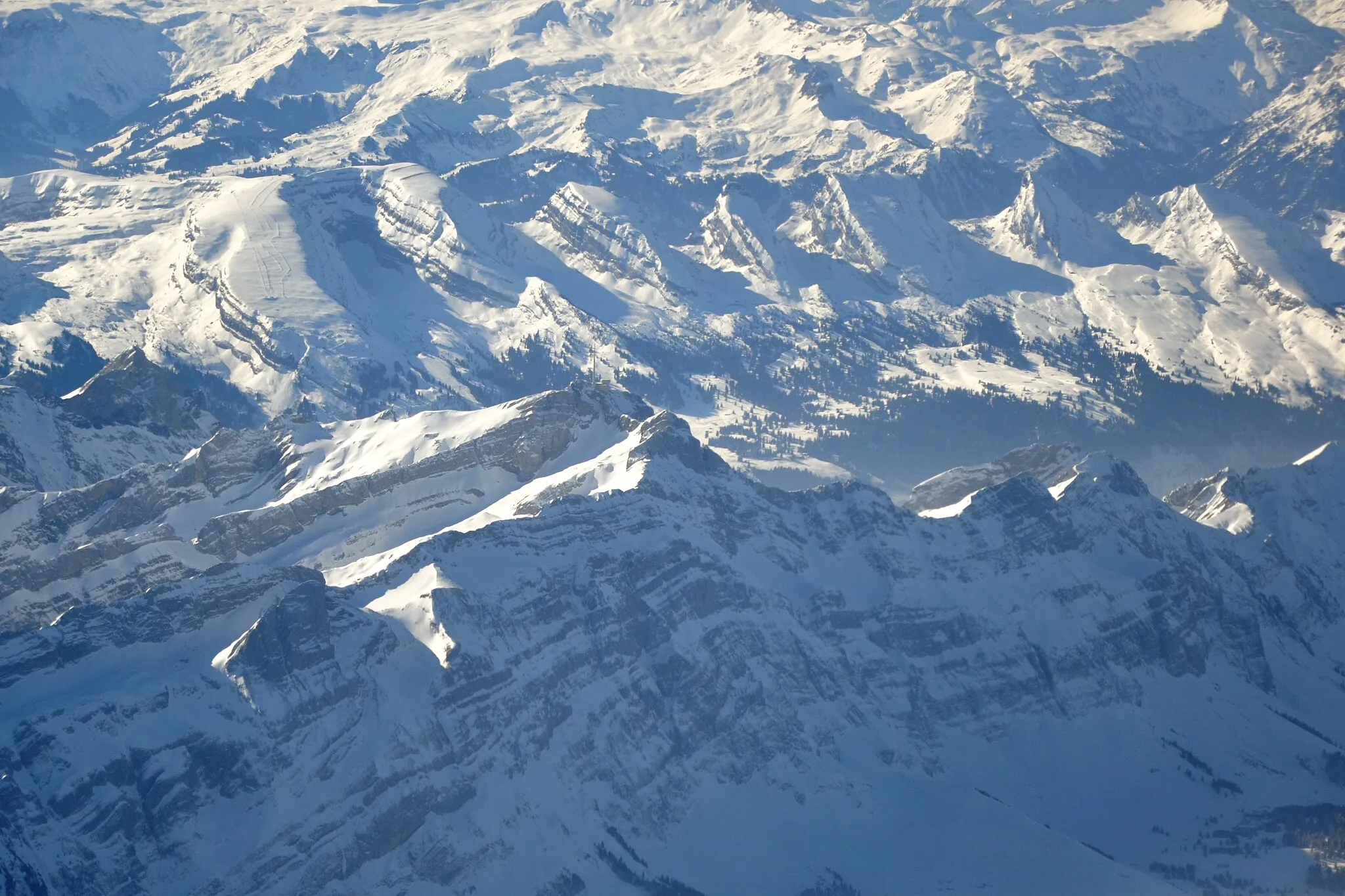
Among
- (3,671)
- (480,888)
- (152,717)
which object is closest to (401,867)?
(480,888)

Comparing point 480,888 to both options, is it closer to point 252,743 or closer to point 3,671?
point 252,743

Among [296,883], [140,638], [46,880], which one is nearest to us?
[46,880]


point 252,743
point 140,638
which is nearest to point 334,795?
point 252,743

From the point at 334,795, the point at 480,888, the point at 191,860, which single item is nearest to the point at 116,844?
the point at 191,860

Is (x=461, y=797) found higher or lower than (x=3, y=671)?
lower

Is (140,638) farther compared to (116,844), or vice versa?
(140,638)

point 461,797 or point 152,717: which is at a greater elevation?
point 152,717

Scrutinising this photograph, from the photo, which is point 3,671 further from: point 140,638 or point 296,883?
point 296,883

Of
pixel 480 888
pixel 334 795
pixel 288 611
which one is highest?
pixel 288 611

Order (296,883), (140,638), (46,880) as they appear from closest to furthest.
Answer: (46,880)
(296,883)
(140,638)
